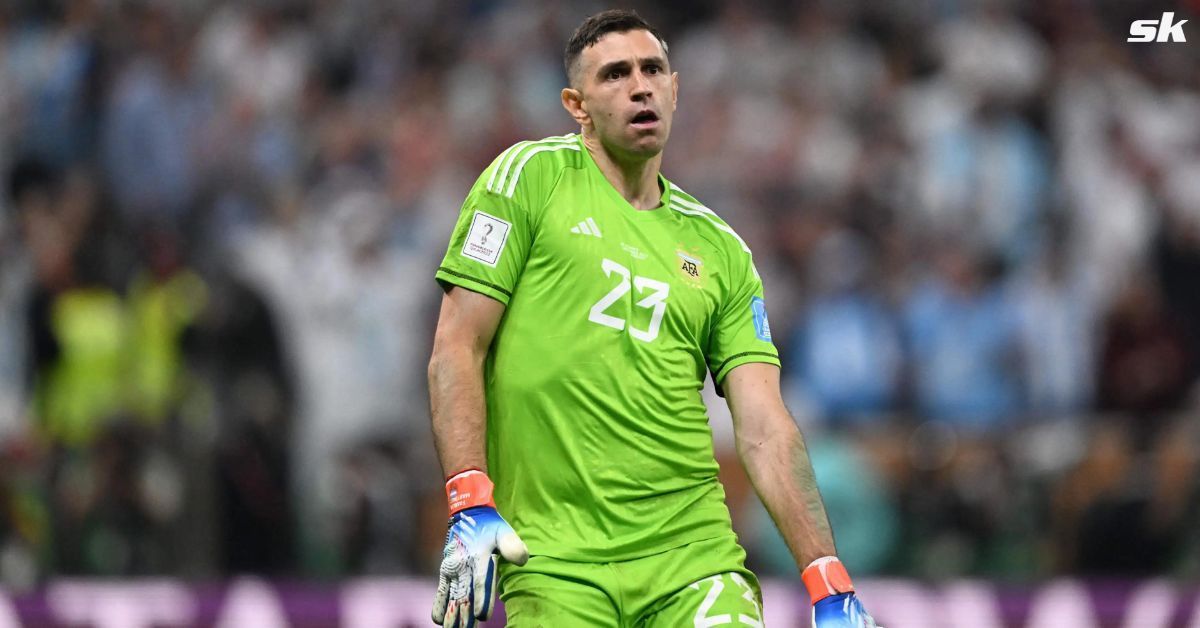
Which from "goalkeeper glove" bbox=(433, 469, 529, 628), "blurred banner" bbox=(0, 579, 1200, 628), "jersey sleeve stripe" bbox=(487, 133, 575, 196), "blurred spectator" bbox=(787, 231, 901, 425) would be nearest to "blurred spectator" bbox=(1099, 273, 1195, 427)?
"blurred spectator" bbox=(787, 231, 901, 425)

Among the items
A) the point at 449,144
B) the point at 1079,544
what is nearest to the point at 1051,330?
the point at 1079,544

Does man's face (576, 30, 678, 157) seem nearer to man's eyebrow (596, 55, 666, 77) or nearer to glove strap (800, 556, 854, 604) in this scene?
man's eyebrow (596, 55, 666, 77)

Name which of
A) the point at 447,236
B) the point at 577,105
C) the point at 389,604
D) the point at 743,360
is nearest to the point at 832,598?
the point at 743,360

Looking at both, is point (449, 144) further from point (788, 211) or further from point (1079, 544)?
point (1079, 544)

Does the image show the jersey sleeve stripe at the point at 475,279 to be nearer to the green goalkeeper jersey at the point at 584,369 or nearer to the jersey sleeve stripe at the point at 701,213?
the green goalkeeper jersey at the point at 584,369

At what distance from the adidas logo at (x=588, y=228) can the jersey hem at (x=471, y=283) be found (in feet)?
1.09

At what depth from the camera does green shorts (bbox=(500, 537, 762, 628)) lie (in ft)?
16.8

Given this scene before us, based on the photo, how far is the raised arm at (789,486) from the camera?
5.26 m

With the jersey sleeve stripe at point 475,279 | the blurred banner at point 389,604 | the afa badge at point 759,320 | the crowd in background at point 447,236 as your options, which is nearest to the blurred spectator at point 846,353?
the crowd in background at point 447,236

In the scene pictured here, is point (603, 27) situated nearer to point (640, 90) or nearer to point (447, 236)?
point (640, 90)

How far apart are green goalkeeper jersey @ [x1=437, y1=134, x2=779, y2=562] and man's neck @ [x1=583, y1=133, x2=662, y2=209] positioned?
0.13m

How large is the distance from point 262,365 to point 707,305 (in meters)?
6.06

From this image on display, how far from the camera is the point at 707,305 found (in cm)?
560

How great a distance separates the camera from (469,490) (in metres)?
5.02
